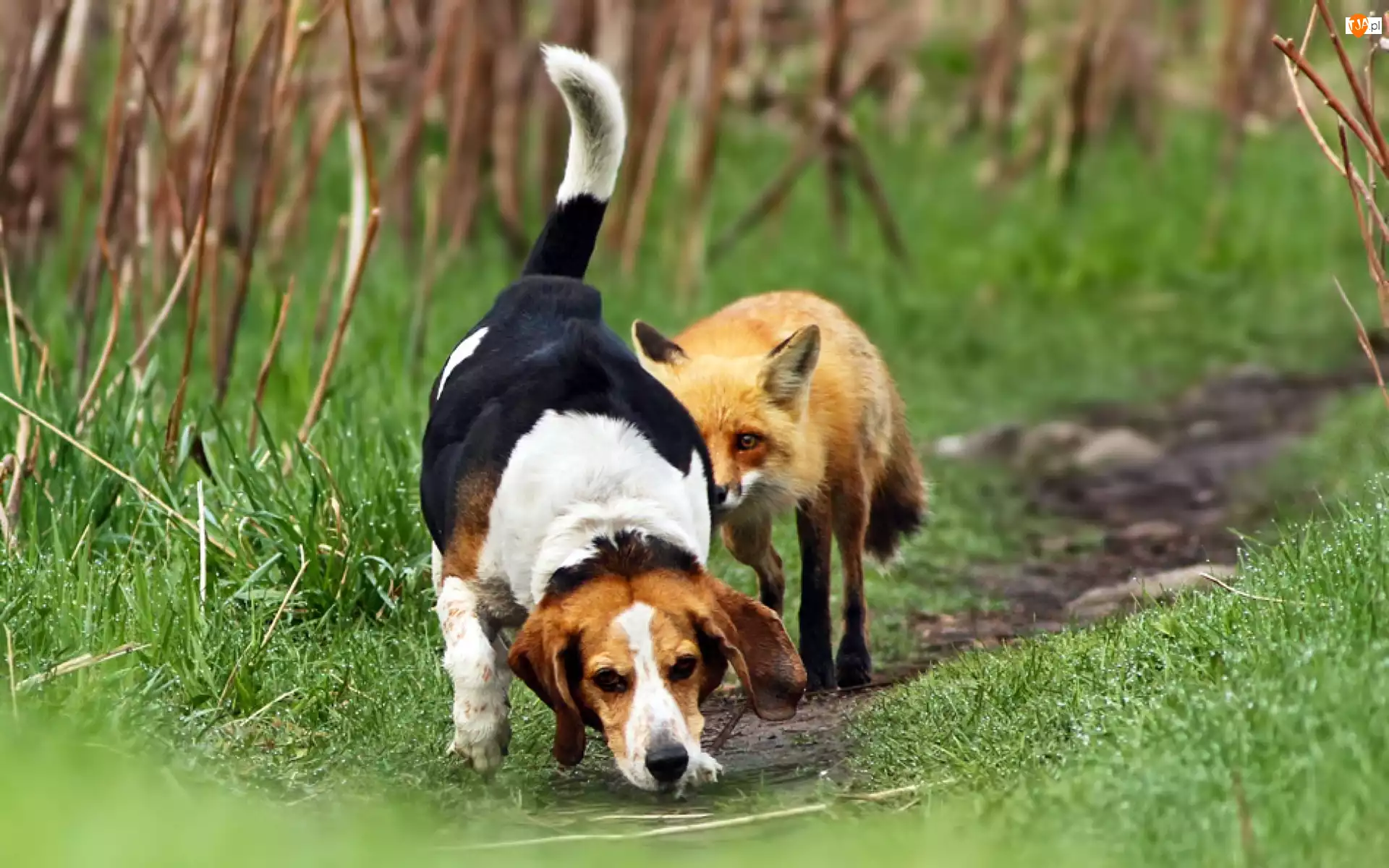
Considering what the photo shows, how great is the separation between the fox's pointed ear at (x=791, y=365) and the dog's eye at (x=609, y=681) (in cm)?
150

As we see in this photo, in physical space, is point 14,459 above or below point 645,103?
below

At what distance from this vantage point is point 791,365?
5293mm

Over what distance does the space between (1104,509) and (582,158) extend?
10.9ft

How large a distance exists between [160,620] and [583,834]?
1.31 metres

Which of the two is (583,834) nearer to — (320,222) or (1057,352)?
(1057,352)

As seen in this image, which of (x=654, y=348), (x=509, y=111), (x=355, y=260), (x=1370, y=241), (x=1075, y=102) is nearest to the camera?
(x=1370, y=241)

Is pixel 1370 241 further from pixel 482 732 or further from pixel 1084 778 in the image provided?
pixel 482 732

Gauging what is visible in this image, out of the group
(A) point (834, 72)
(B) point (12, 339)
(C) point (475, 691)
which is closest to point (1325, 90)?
(C) point (475, 691)

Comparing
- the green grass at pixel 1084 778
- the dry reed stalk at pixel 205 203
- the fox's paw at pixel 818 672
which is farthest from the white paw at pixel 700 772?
the dry reed stalk at pixel 205 203

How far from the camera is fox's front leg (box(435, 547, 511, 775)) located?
4.26 m

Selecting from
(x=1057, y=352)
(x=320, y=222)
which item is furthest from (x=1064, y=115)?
(x=320, y=222)

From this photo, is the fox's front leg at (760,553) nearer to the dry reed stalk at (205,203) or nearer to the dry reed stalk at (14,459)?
the dry reed stalk at (205,203)

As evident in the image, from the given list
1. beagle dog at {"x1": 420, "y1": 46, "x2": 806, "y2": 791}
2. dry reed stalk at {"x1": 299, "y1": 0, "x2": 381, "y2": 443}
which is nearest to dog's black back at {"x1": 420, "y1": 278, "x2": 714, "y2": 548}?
beagle dog at {"x1": 420, "y1": 46, "x2": 806, "y2": 791}

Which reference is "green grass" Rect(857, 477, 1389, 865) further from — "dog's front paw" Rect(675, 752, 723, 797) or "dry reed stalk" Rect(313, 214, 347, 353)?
"dry reed stalk" Rect(313, 214, 347, 353)
